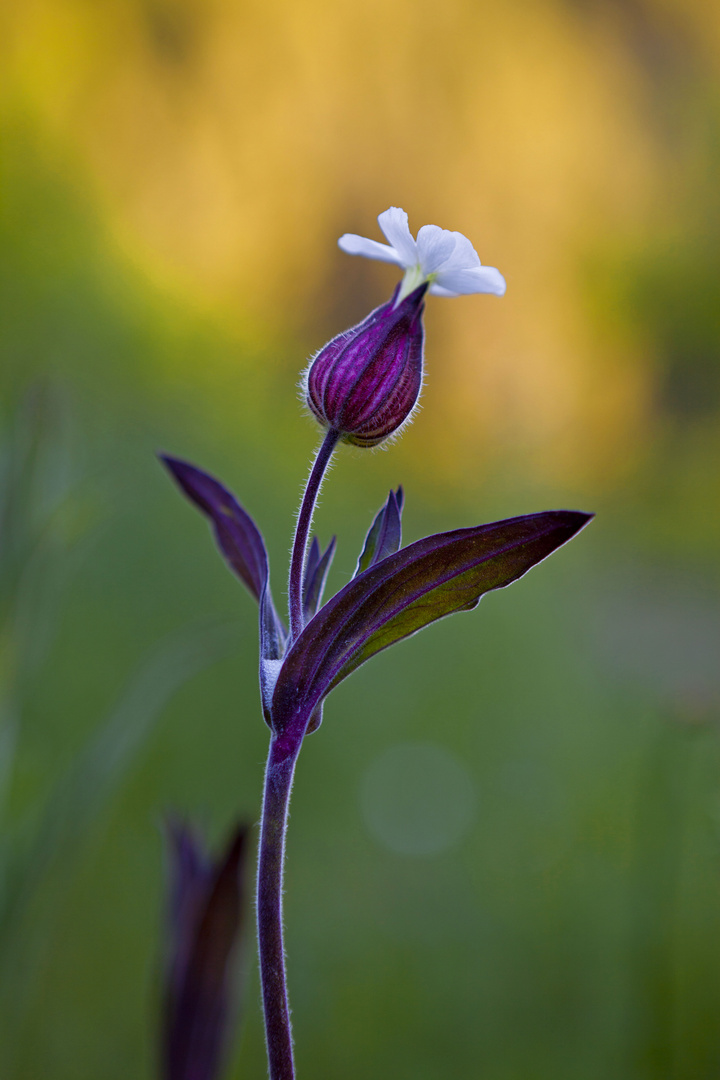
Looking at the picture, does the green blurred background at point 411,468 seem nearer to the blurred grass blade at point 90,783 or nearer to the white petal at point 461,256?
the blurred grass blade at point 90,783

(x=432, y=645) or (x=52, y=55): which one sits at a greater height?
(x=52, y=55)

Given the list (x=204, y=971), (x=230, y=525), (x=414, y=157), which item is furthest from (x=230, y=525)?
(x=414, y=157)

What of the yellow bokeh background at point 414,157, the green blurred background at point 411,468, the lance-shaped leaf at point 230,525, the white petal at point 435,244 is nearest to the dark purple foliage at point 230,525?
the lance-shaped leaf at point 230,525

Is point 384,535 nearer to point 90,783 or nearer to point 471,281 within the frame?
point 471,281

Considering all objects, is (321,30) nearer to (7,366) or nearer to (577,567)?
(7,366)

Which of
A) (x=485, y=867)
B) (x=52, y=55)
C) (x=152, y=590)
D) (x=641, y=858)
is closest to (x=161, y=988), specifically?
(x=641, y=858)

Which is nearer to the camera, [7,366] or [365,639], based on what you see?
[365,639]
